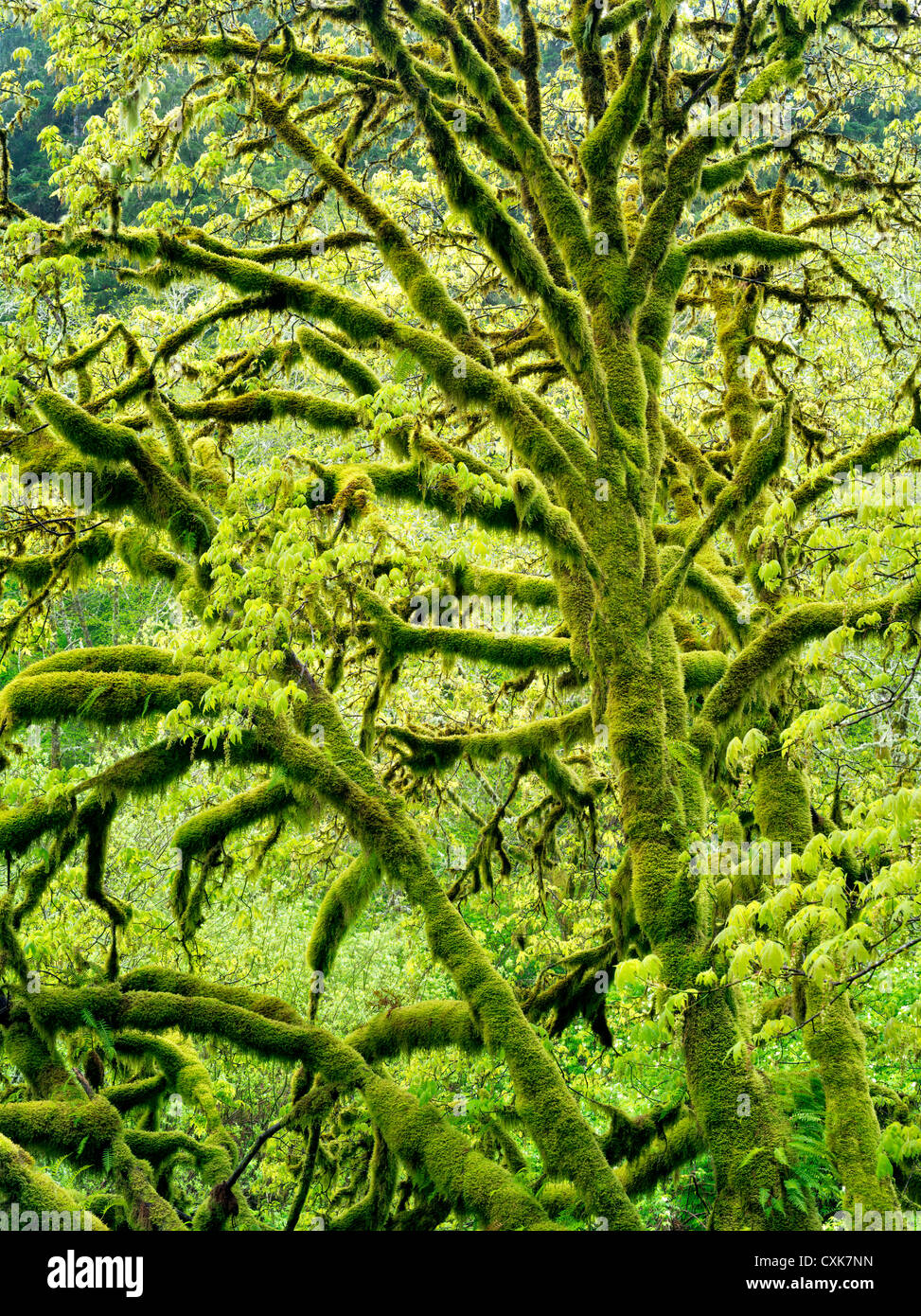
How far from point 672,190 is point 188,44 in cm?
396

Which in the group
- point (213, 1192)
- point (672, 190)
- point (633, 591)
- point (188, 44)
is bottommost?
point (213, 1192)

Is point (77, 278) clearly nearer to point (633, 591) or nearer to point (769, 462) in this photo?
point (633, 591)

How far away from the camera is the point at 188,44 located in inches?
329

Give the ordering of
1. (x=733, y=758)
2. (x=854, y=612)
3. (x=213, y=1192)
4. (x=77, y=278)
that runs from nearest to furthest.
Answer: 1. (x=733, y=758)
2. (x=854, y=612)
3. (x=213, y=1192)
4. (x=77, y=278)

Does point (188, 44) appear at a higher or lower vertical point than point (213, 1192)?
higher

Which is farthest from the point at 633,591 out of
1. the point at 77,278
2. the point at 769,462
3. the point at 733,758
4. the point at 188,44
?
the point at 188,44

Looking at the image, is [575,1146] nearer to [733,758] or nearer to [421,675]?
[733,758]

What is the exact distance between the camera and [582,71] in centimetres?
934

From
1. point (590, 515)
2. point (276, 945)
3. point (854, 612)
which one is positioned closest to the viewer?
point (854, 612)

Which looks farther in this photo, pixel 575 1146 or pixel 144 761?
pixel 144 761

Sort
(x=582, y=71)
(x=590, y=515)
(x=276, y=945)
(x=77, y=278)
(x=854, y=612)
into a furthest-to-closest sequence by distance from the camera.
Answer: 1. (x=276, y=945)
2. (x=582, y=71)
3. (x=590, y=515)
4. (x=77, y=278)
5. (x=854, y=612)

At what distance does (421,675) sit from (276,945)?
36.4 ft

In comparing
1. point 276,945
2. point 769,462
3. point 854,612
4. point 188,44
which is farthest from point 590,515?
point 276,945

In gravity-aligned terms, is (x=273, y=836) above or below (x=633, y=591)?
below
